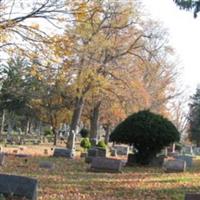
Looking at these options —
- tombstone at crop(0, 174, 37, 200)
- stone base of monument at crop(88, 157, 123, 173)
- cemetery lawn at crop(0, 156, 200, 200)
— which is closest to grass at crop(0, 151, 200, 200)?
cemetery lawn at crop(0, 156, 200, 200)

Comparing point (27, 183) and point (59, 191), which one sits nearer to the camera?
point (27, 183)

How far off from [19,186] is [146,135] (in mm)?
14306

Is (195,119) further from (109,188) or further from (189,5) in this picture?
(109,188)

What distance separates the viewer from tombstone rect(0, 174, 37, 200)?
8859 mm

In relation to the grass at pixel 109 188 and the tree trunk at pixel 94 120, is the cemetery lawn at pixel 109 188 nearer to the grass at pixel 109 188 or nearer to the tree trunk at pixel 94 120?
the grass at pixel 109 188

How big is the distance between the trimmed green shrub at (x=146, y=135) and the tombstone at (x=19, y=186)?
14153 mm

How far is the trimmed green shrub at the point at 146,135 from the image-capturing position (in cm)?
2300

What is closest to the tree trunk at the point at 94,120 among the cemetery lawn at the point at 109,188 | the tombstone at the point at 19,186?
the cemetery lawn at the point at 109,188

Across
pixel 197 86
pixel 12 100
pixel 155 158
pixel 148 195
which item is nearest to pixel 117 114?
pixel 12 100

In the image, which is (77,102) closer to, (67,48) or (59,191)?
(67,48)

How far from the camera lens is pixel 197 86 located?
90125 millimetres

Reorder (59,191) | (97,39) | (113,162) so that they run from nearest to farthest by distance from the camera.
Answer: (59,191)
(113,162)
(97,39)

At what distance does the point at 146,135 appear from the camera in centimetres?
2289

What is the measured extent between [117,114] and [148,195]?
31503 mm
